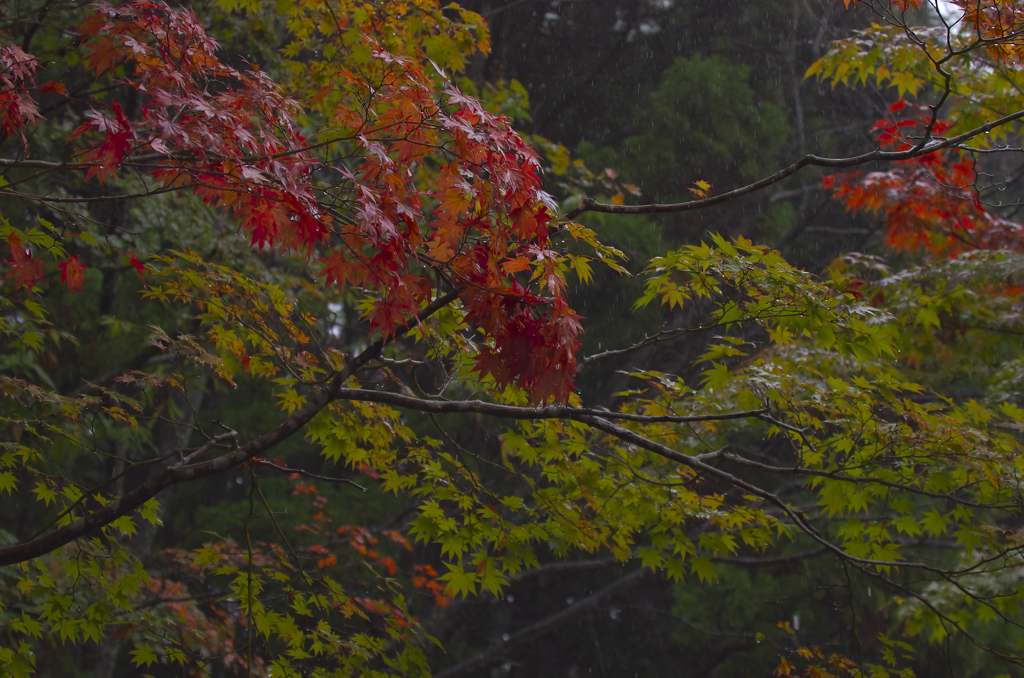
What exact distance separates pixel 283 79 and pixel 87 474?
4.87m

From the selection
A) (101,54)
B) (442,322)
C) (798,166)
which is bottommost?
(442,322)

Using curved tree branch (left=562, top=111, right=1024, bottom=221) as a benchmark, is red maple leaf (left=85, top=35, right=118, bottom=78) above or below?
below

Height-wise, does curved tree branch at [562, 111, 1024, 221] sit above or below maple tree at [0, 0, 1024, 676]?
above

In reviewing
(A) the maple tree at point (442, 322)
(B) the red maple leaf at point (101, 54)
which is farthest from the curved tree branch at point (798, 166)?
(B) the red maple leaf at point (101, 54)

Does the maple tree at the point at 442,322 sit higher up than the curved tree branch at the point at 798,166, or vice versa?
the curved tree branch at the point at 798,166

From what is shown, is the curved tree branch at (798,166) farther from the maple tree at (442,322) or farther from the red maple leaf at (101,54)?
the red maple leaf at (101,54)

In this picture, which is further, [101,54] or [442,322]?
[442,322]

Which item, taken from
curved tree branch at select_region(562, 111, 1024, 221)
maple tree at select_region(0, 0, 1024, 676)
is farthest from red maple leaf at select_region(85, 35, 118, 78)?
curved tree branch at select_region(562, 111, 1024, 221)

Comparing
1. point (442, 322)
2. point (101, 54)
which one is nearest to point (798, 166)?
point (442, 322)

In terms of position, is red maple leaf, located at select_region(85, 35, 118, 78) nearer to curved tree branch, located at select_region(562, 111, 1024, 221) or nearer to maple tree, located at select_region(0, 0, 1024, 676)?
maple tree, located at select_region(0, 0, 1024, 676)

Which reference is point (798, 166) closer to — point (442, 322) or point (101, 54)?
point (442, 322)

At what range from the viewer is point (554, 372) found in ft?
6.86

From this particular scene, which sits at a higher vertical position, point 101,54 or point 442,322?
point 101,54

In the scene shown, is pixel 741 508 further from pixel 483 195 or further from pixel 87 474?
pixel 87 474
